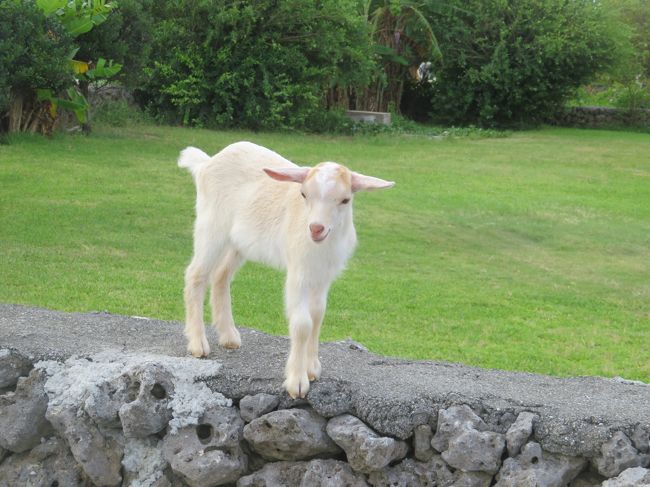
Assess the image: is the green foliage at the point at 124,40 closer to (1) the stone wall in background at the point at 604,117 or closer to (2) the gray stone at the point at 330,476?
(2) the gray stone at the point at 330,476

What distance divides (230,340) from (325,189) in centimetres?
143

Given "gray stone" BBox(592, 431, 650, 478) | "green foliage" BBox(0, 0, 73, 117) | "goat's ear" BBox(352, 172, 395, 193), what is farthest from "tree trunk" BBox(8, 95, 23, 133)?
"gray stone" BBox(592, 431, 650, 478)

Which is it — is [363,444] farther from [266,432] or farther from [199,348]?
[199,348]

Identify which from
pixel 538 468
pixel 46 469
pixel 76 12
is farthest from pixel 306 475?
pixel 76 12

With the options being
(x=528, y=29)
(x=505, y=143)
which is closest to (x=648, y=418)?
(x=505, y=143)

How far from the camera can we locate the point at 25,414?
5.30 metres

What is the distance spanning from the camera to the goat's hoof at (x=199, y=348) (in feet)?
18.0

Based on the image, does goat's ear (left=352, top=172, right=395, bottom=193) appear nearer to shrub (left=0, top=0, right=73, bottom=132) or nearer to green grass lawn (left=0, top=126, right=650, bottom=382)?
green grass lawn (left=0, top=126, right=650, bottom=382)

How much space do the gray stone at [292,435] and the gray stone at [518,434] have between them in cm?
86

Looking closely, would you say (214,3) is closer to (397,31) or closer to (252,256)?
(397,31)

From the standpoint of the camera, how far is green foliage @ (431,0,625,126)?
2825cm

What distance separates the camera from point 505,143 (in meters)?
24.7

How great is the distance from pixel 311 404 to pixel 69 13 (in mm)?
13419

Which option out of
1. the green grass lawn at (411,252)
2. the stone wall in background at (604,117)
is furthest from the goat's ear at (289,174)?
the stone wall in background at (604,117)
